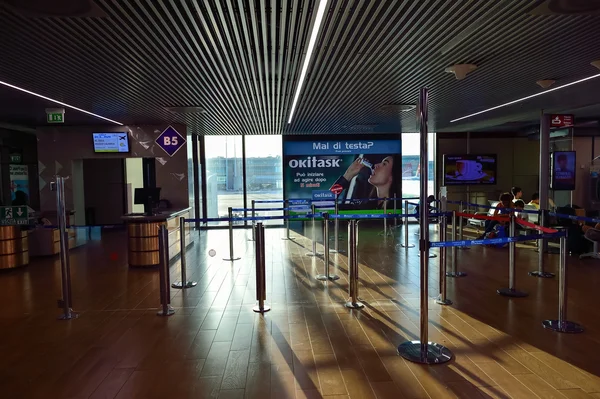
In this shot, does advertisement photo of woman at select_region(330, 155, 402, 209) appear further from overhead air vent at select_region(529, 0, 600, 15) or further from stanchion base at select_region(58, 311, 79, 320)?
overhead air vent at select_region(529, 0, 600, 15)

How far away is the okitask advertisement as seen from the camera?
14109 millimetres

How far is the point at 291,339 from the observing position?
4.05 metres

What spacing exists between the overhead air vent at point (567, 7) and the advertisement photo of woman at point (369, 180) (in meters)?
10.6

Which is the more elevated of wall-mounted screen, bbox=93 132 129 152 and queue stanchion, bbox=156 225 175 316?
wall-mounted screen, bbox=93 132 129 152

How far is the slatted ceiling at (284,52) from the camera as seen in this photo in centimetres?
368

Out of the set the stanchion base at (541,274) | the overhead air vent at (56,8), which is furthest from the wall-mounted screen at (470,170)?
the overhead air vent at (56,8)

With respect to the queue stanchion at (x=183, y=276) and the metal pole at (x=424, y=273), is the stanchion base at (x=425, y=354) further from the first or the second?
the queue stanchion at (x=183, y=276)

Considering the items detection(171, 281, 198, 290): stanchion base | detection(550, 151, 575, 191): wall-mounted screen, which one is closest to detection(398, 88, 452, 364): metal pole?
detection(171, 281, 198, 290): stanchion base

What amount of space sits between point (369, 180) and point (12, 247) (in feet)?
33.1

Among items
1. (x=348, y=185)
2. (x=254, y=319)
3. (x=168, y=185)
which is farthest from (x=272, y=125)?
(x=254, y=319)

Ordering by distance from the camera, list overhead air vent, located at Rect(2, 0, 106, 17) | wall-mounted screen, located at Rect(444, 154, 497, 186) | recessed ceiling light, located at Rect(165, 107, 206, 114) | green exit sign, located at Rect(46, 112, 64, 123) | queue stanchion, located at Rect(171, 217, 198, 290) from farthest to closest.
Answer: wall-mounted screen, located at Rect(444, 154, 497, 186)
green exit sign, located at Rect(46, 112, 64, 123)
recessed ceiling light, located at Rect(165, 107, 206, 114)
queue stanchion, located at Rect(171, 217, 198, 290)
overhead air vent, located at Rect(2, 0, 106, 17)

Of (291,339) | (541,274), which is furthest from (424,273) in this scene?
(541,274)

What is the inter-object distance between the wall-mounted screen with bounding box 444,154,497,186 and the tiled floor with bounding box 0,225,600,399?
6734mm

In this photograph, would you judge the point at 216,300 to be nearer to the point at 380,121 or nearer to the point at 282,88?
the point at 282,88
